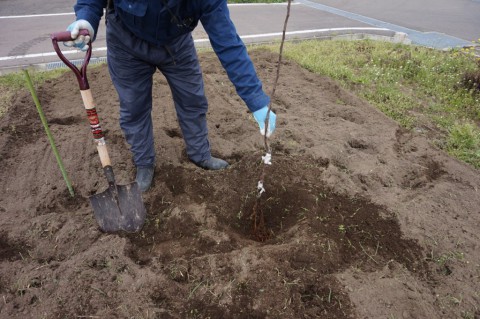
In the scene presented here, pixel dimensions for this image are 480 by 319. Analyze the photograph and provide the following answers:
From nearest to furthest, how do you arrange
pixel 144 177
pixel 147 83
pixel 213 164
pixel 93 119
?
pixel 93 119, pixel 147 83, pixel 144 177, pixel 213 164

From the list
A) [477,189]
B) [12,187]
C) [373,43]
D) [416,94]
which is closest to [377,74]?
[416,94]

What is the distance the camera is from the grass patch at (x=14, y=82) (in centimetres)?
A: 428

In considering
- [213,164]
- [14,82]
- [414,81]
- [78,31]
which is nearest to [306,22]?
[414,81]

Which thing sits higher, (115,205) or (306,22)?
(115,205)

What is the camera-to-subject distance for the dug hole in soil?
210cm

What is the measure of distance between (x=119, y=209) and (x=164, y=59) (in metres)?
1.12

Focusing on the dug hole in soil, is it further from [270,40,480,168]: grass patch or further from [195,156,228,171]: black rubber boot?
[270,40,480,168]: grass patch

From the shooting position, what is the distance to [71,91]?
4527 millimetres

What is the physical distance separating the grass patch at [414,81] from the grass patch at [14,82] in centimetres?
346

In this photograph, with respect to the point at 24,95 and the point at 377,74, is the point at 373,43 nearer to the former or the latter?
the point at 377,74

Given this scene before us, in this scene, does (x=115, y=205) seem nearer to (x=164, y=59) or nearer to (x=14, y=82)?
(x=164, y=59)

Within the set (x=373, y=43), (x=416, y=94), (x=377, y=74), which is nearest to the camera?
(x=416, y=94)

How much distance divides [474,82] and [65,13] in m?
8.55

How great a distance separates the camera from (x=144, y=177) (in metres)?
3.04
